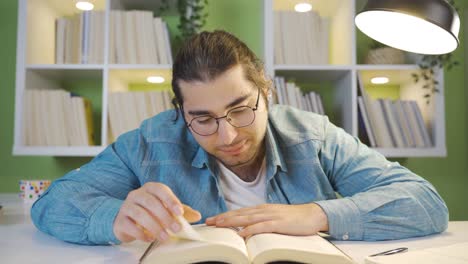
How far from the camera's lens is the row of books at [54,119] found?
6.43 ft

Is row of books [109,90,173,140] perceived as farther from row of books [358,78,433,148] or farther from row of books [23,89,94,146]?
row of books [358,78,433,148]

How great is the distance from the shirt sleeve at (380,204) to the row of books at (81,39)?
4.12ft

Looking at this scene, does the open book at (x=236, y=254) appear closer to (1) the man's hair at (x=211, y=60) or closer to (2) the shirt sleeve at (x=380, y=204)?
(2) the shirt sleeve at (x=380, y=204)

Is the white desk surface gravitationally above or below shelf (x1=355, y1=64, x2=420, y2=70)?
below

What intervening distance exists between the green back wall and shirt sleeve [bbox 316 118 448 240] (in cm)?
112

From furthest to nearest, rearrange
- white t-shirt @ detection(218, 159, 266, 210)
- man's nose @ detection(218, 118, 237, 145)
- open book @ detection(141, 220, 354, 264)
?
white t-shirt @ detection(218, 159, 266, 210) < man's nose @ detection(218, 118, 237, 145) < open book @ detection(141, 220, 354, 264)

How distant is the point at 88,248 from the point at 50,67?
124cm

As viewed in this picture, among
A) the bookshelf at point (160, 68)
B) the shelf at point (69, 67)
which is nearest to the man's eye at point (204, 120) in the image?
the bookshelf at point (160, 68)

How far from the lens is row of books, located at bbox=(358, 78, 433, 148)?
77.6 inches

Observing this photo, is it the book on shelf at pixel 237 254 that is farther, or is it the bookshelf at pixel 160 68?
the bookshelf at pixel 160 68

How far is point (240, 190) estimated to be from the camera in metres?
1.29

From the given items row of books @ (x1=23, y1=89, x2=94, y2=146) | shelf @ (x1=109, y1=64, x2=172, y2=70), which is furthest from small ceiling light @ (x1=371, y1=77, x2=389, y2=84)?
row of books @ (x1=23, y1=89, x2=94, y2=146)

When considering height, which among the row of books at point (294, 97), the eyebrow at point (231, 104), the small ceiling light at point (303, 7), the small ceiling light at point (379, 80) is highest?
the small ceiling light at point (303, 7)

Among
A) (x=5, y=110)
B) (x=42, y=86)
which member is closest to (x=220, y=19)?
(x=42, y=86)
